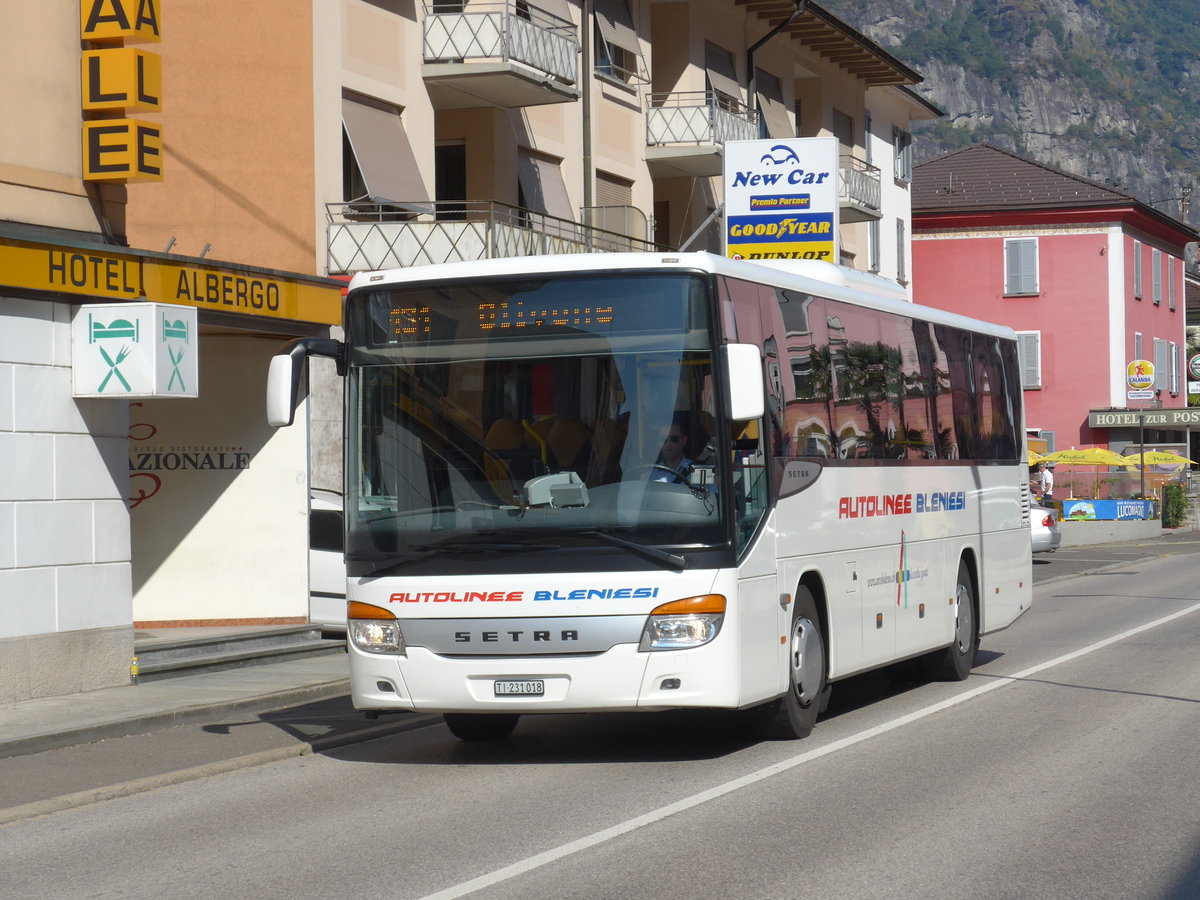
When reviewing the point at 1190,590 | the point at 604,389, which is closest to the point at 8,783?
the point at 604,389

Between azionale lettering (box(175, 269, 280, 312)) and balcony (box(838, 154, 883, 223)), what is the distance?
20284mm

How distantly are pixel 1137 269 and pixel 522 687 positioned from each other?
2154 inches

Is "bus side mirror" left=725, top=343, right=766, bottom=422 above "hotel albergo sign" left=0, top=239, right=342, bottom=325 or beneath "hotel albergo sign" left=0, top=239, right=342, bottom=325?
beneath

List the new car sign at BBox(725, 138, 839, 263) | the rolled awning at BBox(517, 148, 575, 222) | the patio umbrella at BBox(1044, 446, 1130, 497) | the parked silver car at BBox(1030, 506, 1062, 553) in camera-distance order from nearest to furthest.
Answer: the new car sign at BBox(725, 138, 839, 263) → the rolled awning at BBox(517, 148, 575, 222) → the parked silver car at BBox(1030, 506, 1062, 553) → the patio umbrella at BBox(1044, 446, 1130, 497)

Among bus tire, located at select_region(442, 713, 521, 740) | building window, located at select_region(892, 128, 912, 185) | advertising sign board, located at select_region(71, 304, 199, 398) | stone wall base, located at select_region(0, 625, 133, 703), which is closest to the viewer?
bus tire, located at select_region(442, 713, 521, 740)

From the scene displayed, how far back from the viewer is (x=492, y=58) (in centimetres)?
2231

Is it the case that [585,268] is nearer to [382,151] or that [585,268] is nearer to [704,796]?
[704,796]

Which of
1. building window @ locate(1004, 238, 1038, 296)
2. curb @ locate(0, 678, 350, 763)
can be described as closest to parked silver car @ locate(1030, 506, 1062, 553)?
curb @ locate(0, 678, 350, 763)

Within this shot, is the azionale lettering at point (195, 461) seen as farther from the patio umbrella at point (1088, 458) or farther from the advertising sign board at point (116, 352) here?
the patio umbrella at point (1088, 458)

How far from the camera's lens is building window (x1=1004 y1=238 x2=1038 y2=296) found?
58.9m

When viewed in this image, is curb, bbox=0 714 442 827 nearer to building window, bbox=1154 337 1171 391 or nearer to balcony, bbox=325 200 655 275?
balcony, bbox=325 200 655 275

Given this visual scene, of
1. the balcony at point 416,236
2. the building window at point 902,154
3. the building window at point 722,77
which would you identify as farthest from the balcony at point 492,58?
the building window at point 902,154

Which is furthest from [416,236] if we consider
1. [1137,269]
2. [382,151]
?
[1137,269]

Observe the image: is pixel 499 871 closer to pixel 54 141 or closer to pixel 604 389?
pixel 604 389
